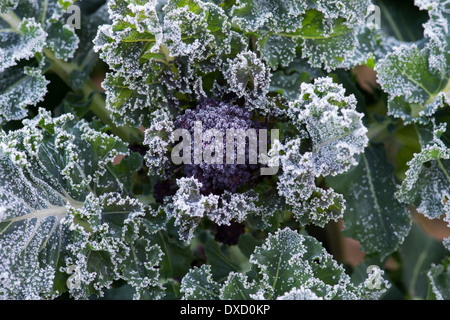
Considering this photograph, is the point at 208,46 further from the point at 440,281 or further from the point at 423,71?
the point at 440,281

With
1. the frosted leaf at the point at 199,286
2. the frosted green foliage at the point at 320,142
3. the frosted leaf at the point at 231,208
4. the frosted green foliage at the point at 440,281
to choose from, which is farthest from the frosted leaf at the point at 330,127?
the frosted green foliage at the point at 440,281

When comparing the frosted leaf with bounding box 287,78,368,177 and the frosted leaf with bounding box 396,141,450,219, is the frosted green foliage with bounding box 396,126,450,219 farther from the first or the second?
the frosted leaf with bounding box 287,78,368,177

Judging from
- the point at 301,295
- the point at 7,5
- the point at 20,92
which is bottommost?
the point at 301,295

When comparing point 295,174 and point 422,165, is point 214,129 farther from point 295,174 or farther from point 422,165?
point 422,165

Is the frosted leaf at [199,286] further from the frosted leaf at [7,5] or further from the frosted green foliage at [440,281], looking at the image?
the frosted leaf at [7,5]

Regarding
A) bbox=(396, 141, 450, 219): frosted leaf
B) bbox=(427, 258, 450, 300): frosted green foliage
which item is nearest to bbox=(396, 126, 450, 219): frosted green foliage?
bbox=(396, 141, 450, 219): frosted leaf

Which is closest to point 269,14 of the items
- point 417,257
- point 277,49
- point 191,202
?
point 277,49
